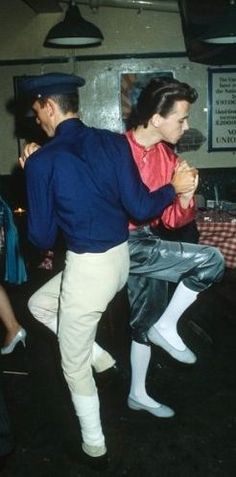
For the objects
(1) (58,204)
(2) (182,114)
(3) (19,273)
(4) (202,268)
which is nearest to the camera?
(1) (58,204)

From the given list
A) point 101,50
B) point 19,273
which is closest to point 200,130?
point 101,50

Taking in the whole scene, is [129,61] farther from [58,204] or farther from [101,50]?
[58,204]

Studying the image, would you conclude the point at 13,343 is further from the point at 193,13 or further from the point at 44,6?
the point at 44,6

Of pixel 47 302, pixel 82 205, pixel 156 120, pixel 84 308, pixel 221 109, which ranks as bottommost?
pixel 47 302

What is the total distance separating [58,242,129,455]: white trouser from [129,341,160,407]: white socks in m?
0.74

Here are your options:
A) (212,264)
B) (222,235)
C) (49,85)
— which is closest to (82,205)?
(49,85)

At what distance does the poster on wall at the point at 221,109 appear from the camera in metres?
7.62

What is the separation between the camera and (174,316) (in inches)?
136

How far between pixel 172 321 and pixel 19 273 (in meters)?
2.32

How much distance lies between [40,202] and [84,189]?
26cm

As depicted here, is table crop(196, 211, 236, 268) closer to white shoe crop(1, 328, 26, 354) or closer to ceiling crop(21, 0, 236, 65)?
white shoe crop(1, 328, 26, 354)

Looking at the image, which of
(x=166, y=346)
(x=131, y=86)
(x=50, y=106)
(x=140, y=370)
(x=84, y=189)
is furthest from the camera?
(x=131, y=86)

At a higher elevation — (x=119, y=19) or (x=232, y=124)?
(x=119, y=19)

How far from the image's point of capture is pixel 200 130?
7.79m
